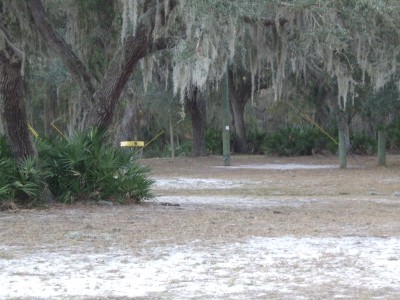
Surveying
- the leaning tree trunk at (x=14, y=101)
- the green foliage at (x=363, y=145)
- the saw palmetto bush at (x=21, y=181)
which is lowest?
the saw palmetto bush at (x=21, y=181)

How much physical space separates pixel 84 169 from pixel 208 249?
213 inches

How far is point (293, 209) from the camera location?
1495 cm

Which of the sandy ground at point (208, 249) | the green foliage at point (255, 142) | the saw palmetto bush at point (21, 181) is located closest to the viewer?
the sandy ground at point (208, 249)

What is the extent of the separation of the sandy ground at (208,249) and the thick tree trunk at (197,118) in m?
13.9

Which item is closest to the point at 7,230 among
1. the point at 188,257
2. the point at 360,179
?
the point at 188,257

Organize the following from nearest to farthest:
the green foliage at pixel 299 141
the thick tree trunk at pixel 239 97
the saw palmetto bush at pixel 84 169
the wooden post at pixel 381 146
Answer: the saw palmetto bush at pixel 84 169
the wooden post at pixel 381 146
the thick tree trunk at pixel 239 97
the green foliage at pixel 299 141

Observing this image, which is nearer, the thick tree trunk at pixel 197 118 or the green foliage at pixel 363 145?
the thick tree trunk at pixel 197 118

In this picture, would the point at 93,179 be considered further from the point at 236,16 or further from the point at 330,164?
the point at 330,164

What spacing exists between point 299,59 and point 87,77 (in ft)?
35.1

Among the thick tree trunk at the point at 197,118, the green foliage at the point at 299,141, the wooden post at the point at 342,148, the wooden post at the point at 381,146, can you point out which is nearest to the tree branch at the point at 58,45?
the wooden post at the point at 342,148

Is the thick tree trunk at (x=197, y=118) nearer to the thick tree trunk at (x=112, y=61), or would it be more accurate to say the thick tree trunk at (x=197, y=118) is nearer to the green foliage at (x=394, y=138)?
the green foliage at (x=394, y=138)

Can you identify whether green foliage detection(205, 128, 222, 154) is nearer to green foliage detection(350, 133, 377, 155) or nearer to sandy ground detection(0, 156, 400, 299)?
green foliage detection(350, 133, 377, 155)

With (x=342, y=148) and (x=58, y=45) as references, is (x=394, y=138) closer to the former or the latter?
(x=342, y=148)

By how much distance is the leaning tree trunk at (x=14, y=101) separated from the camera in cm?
1347
